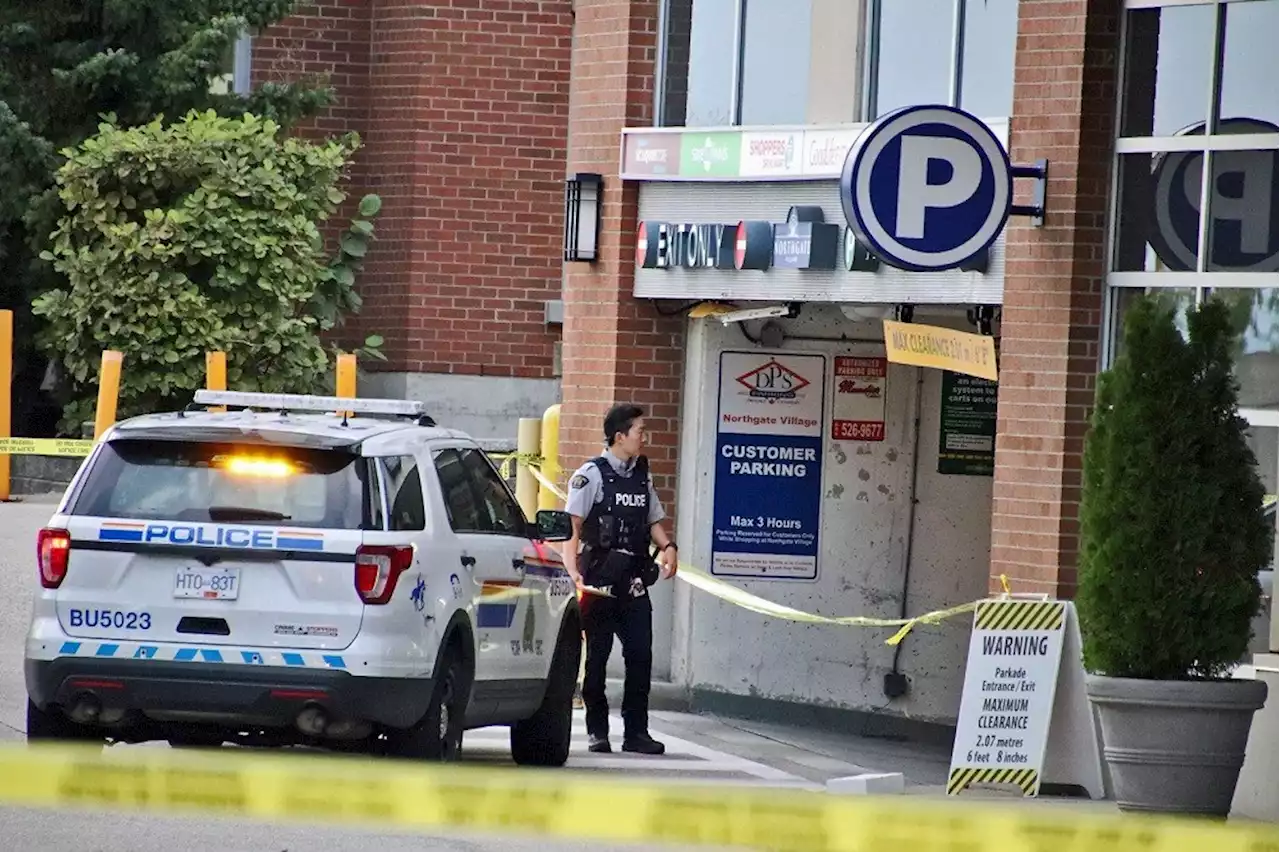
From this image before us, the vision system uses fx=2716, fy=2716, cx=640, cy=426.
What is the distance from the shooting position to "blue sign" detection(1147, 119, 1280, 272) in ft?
44.9

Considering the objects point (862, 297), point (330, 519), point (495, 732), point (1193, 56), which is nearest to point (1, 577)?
point (495, 732)

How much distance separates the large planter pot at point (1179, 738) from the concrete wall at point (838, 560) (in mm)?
6139

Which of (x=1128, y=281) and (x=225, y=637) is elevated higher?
(x=1128, y=281)

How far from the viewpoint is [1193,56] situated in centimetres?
1403

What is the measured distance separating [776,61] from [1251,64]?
3904mm

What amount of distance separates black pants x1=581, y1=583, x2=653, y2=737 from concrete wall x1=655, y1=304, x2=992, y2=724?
3106 millimetres

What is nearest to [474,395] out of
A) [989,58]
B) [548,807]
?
[989,58]

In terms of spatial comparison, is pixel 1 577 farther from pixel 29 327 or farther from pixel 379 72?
pixel 379 72

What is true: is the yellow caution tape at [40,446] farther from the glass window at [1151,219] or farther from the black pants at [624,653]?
the glass window at [1151,219]

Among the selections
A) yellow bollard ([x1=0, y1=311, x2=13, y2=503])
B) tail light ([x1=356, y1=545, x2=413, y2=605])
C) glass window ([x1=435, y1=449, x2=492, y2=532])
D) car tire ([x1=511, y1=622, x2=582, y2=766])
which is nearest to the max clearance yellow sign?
car tire ([x1=511, y1=622, x2=582, y2=766])

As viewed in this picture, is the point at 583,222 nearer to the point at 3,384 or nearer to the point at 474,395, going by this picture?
the point at 3,384

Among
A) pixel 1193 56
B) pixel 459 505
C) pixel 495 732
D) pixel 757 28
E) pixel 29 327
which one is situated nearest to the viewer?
pixel 459 505

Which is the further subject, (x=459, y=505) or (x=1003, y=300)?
(x=1003, y=300)

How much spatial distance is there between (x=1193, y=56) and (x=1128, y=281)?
1218mm
